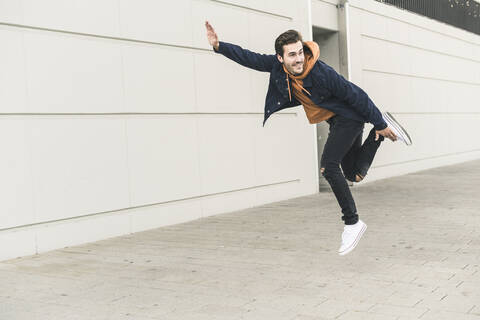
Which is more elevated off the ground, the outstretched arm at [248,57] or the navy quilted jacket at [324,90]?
the outstretched arm at [248,57]

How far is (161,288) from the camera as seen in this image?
16.5 ft

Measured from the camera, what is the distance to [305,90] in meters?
5.37

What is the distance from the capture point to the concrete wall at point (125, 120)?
6789mm

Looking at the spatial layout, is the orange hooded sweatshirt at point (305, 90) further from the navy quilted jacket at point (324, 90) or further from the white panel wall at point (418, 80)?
the white panel wall at point (418, 80)

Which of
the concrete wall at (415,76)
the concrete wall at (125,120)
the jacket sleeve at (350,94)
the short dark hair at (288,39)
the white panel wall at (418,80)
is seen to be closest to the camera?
the short dark hair at (288,39)

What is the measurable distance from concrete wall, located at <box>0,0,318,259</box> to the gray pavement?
41 centimetres

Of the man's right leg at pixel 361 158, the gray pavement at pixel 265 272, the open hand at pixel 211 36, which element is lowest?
the gray pavement at pixel 265 272

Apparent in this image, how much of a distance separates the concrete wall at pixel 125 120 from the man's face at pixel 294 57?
10.4ft

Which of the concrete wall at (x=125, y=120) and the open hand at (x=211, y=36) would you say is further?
the concrete wall at (x=125, y=120)

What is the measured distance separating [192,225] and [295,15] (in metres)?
5.01

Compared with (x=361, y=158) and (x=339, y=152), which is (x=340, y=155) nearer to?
(x=339, y=152)

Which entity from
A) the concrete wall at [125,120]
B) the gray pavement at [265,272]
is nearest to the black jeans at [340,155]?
the gray pavement at [265,272]

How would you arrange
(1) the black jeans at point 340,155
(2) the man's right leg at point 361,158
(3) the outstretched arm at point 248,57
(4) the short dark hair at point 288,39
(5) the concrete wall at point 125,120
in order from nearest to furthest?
(4) the short dark hair at point 288,39 → (1) the black jeans at point 340,155 → (3) the outstretched arm at point 248,57 → (2) the man's right leg at point 361,158 → (5) the concrete wall at point 125,120

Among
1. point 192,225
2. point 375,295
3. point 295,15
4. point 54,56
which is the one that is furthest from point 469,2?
point 375,295
